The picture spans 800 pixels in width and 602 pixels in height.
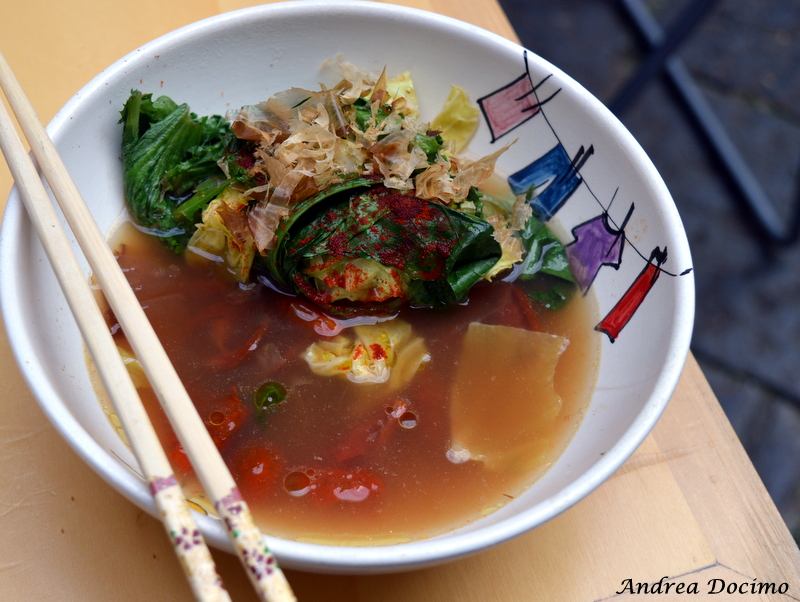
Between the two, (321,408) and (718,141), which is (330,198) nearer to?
(321,408)

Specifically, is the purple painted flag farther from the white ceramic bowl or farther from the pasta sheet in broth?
the pasta sheet in broth

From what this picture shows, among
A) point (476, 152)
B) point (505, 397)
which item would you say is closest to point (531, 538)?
point (505, 397)

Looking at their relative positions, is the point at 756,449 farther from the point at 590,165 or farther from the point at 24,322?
the point at 24,322

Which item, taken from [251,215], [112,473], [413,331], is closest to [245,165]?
[251,215]

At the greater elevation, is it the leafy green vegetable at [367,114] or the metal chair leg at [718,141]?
the metal chair leg at [718,141]

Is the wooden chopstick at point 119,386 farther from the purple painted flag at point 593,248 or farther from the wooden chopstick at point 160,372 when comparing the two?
the purple painted flag at point 593,248

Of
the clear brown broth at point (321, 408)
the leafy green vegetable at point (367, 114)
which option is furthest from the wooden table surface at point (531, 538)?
the leafy green vegetable at point (367, 114)

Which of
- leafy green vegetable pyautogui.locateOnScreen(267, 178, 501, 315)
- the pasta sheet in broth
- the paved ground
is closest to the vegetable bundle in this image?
leafy green vegetable pyautogui.locateOnScreen(267, 178, 501, 315)
